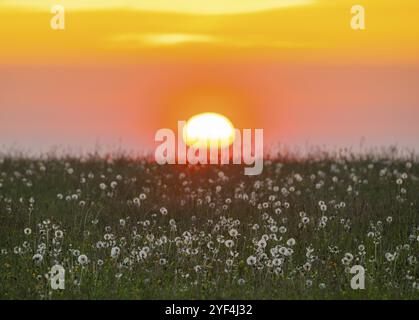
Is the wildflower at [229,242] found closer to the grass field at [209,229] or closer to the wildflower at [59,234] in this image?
the grass field at [209,229]

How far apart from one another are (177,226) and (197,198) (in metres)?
2.46

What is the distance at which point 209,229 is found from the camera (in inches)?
647

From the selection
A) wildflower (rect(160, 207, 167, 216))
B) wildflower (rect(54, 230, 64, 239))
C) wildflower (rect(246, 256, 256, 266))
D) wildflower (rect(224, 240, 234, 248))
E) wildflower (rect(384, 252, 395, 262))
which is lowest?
wildflower (rect(246, 256, 256, 266))

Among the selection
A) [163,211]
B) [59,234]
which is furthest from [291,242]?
[59,234]

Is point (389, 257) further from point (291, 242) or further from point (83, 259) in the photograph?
point (83, 259)

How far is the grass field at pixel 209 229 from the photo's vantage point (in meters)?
13.0

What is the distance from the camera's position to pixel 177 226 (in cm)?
1675

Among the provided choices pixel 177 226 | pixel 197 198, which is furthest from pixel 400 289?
pixel 197 198

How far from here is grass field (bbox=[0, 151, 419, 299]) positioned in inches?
512

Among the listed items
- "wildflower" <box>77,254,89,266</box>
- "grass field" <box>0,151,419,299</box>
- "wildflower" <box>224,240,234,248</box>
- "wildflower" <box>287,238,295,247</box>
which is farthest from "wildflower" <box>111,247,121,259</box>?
"wildflower" <box>287,238,295,247</box>

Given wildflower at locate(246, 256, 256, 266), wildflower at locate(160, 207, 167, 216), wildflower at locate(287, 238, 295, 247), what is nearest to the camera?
wildflower at locate(246, 256, 256, 266)

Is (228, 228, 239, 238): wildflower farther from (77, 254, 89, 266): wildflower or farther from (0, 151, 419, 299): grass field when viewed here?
(77, 254, 89, 266): wildflower

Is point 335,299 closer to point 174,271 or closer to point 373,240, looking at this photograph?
point 174,271

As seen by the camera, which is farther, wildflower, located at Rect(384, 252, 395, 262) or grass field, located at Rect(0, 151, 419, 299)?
wildflower, located at Rect(384, 252, 395, 262)
